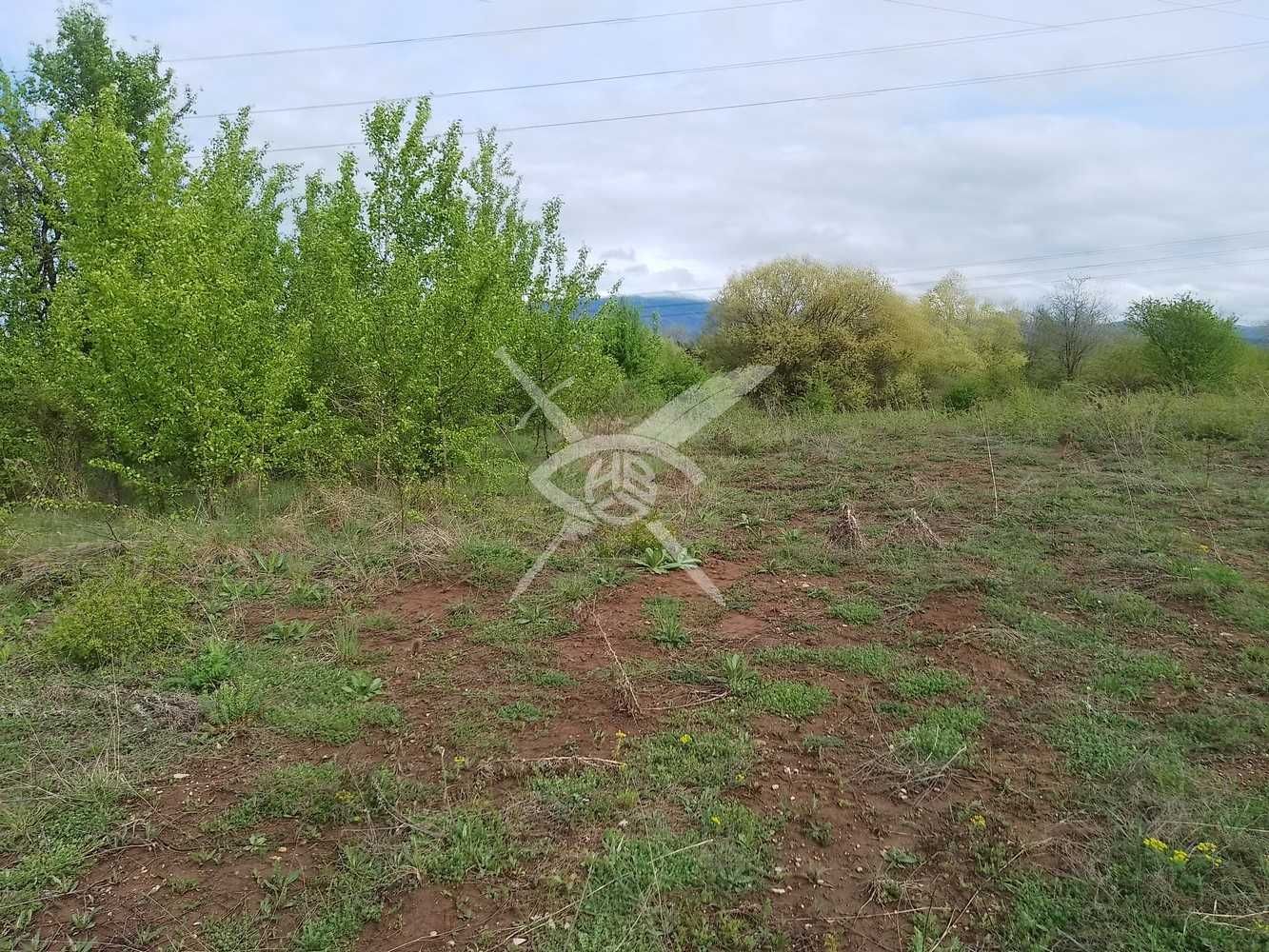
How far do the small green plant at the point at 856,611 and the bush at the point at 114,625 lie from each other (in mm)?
4156

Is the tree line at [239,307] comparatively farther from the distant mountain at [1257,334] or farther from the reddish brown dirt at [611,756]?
the distant mountain at [1257,334]

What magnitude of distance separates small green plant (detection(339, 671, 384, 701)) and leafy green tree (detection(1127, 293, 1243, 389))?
16406mm

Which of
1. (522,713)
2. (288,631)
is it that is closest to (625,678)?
(522,713)

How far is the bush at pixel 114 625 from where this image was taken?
399 cm

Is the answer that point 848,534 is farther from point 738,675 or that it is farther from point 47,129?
point 47,129

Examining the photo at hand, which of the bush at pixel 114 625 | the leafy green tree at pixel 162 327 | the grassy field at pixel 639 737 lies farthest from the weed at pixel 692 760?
the leafy green tree at pixel 162 327

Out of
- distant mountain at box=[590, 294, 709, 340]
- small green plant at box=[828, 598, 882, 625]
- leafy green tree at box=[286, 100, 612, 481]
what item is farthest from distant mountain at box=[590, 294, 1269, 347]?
small green plant at box=[828, 598, 882, 625]

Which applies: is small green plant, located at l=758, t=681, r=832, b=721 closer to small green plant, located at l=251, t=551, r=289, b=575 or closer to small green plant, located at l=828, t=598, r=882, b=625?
small green plant, located at l=828, t=598, r=882, b=625

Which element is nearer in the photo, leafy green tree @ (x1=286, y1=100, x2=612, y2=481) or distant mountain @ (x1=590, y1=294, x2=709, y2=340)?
leafy green tree @ (x1=286, y1=100, x2=612, y2=481)

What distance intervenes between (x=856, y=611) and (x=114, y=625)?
180 inches

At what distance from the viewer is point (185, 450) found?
693 cm

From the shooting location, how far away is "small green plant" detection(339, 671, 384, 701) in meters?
3.76

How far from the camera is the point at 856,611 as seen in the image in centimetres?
464

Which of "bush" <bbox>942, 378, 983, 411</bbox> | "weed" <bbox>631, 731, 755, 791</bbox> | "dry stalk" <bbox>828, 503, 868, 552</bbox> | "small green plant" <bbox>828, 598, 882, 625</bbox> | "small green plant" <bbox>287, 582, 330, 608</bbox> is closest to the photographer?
"weed" <bbox>631, 731, 755, 791</bbox>
